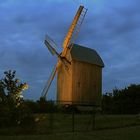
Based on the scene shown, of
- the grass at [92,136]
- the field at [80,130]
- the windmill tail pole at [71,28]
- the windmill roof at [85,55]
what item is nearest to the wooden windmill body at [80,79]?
the windmill roof at [85,55]

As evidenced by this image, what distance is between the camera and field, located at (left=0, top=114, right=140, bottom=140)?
85.3 ft

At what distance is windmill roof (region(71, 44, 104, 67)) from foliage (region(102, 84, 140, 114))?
18.0 feet

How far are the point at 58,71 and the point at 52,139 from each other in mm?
40061

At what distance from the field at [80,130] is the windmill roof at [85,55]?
77.1 feet

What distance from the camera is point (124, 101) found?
6506 centimetres

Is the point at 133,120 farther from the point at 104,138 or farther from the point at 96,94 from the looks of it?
the point at 96,94

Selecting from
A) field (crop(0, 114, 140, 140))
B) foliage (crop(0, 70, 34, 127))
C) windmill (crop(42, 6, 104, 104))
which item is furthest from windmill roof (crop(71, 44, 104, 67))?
foliage (crop(0, 70, 34, 127))

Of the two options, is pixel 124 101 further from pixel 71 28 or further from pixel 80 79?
pixel 71 28

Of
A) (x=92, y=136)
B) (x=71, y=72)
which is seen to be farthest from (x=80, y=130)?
(x=71, y=72)

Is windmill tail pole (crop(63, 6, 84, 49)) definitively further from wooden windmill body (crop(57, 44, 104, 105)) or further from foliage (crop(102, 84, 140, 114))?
foliage (crop(102, 84, 140, 114))

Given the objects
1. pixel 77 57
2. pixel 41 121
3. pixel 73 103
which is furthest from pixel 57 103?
pixel 41 121

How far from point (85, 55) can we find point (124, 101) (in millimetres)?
8089

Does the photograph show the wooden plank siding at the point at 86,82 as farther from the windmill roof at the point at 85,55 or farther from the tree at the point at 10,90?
the tree at the point at 10,90

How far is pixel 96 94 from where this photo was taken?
65312mm
